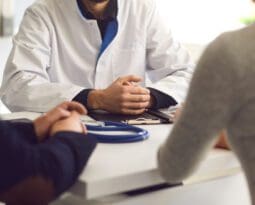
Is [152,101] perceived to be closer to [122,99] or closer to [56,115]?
[122,99]

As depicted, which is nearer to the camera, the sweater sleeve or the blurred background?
the sweater sleeve

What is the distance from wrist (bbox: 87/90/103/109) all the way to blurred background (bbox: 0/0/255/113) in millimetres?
1044

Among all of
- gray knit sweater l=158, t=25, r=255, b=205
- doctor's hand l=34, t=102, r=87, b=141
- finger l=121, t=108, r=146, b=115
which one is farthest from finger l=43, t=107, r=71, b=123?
finger l=121, t=108, r=146, b=115

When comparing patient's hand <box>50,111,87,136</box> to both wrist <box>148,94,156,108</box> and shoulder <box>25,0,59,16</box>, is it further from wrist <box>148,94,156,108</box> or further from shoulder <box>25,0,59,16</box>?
shoulder <box>25,0,59,16</box>

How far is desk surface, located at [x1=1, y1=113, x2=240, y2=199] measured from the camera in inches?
33.9

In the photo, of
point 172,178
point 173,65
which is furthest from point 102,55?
point 172,178

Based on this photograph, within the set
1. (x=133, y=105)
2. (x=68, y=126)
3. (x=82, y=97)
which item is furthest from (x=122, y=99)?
(x=68, y=126)

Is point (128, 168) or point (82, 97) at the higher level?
point (128, 168)

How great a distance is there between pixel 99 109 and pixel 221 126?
0.68 metres

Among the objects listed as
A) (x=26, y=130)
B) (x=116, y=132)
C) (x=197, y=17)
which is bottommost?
(x=197, y=17)

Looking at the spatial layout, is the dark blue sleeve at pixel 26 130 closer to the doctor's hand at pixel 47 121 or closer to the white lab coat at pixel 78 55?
the doctor's hand at pixel 47 121

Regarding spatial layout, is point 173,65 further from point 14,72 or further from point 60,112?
point 60,112

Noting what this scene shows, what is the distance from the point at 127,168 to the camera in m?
0.92

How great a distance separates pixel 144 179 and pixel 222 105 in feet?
0.72
